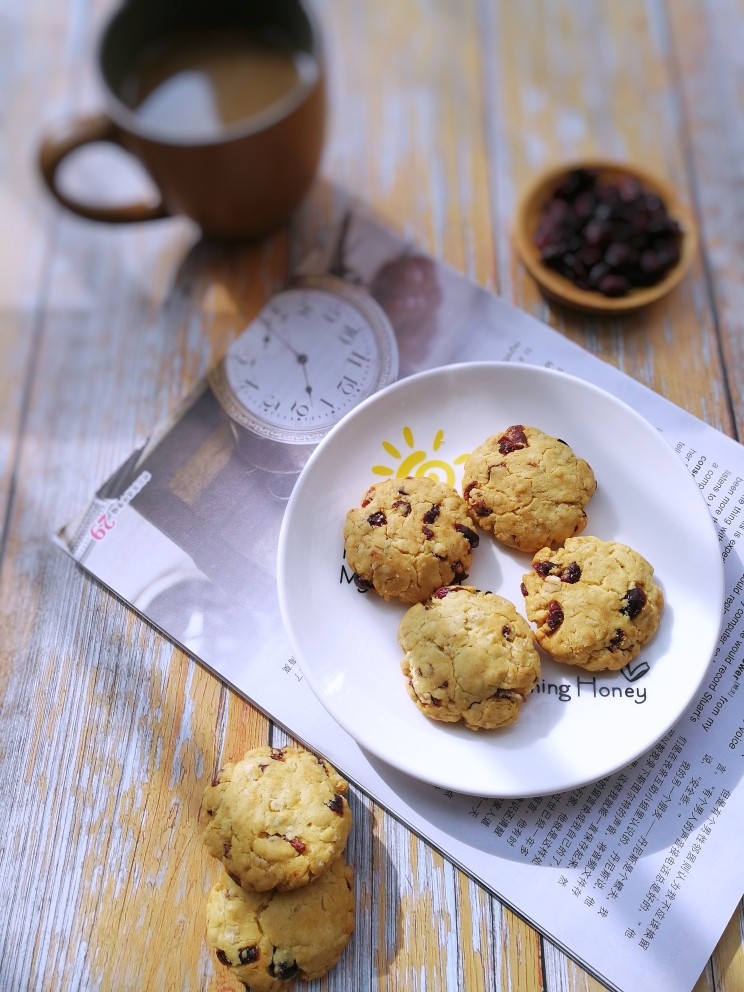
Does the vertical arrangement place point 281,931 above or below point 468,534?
below

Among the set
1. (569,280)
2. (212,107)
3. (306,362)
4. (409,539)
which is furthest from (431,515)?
(212,107)

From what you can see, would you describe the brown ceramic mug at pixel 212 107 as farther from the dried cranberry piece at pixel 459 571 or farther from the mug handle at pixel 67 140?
the dried cranberry piece at pixel 459 571

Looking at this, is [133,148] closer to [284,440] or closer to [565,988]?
[284,440]

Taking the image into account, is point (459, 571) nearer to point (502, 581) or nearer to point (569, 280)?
point (502, 581)

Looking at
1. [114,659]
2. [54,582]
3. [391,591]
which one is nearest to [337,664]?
[391,591]

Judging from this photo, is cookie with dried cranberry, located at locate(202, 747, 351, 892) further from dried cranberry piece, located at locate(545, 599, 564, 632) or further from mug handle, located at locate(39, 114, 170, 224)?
mug handle, located at locate(39, 114, 170, 224)
